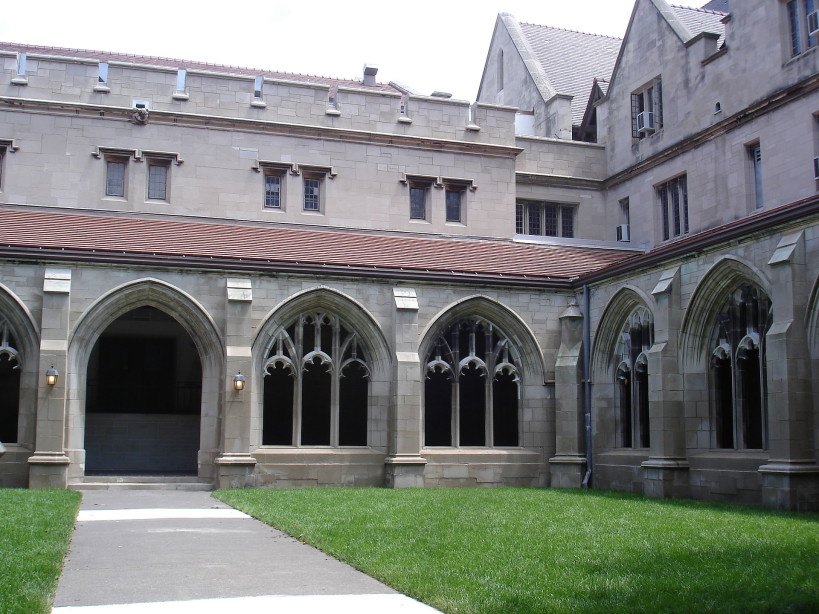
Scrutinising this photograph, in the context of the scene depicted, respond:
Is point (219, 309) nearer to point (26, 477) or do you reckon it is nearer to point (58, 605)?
point (26, 477)

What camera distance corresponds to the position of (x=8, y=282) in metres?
18.2

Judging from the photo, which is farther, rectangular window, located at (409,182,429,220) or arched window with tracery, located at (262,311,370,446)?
rectangular window, located at (409,182,429,220)

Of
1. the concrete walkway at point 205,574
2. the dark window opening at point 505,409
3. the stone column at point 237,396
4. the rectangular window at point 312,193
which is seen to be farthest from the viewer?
the rectangular window at point 312,193

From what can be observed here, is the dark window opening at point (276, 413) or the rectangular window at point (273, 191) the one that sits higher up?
the rectangular window at point (273, 191)

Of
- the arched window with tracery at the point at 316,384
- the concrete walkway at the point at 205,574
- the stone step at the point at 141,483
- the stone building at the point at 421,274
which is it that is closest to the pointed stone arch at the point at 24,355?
the stone building at the point at 421,274

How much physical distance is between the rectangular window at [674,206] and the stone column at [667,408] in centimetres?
621

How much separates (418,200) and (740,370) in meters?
10.0

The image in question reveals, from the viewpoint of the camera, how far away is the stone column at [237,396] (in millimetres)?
18625

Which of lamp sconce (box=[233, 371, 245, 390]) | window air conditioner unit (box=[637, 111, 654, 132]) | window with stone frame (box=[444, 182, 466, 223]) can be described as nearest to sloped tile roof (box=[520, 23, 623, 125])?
window air conditioner unit (box=[637, 111, 654, 132])

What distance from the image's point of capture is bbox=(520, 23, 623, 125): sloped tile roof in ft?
97.1

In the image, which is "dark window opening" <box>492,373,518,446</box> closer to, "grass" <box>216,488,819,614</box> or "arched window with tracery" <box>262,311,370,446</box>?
"arched window with tracery" <box>262,311,370,446</box>

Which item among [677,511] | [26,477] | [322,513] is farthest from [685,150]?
[26,477]

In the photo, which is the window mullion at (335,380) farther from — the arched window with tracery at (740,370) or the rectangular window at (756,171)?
the rectangular window at (756,171)

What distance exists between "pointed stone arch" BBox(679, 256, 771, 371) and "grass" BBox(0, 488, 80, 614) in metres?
9.97
